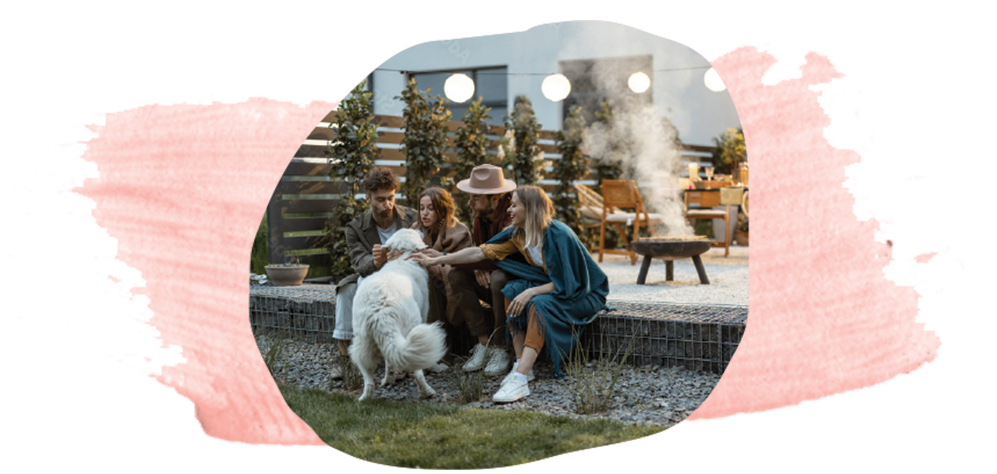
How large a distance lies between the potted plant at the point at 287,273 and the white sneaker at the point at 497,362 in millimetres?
1056

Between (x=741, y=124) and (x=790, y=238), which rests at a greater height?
(x=741, y=124)

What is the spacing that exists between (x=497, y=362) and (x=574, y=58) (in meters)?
1.65

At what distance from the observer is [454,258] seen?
16.9 ft

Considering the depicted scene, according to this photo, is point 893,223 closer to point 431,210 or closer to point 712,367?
point 712,367

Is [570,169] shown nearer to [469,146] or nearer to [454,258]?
[469,146]

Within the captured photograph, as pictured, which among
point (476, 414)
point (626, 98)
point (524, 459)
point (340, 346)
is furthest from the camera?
point (626, 98)

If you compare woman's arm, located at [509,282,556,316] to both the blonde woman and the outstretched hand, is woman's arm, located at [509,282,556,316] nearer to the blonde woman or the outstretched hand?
the blonde woman

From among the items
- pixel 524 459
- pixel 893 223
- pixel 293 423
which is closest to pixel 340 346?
pixel 293 423

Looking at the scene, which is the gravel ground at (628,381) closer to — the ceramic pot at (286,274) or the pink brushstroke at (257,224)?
the pink brushstroke at (257,224)

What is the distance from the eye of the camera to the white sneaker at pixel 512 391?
4.98m

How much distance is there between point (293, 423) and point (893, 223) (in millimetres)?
3117

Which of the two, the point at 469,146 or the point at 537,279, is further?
the point at 469,146

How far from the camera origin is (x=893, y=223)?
17.1 feet

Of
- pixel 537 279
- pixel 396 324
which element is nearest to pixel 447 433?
pixel 396 324
